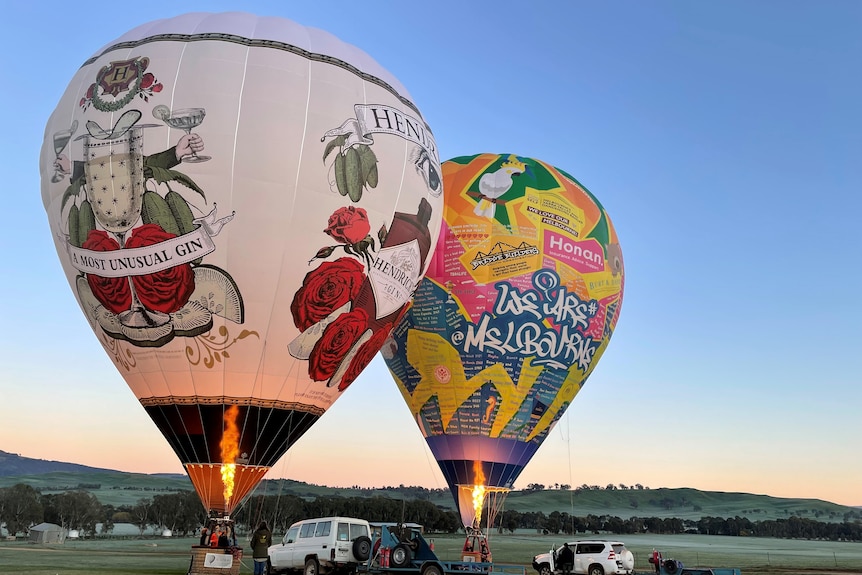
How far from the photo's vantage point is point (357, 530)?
751 inches

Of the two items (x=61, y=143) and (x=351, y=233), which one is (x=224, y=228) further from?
(x=61, y=143)

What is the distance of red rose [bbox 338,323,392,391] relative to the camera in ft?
67.5

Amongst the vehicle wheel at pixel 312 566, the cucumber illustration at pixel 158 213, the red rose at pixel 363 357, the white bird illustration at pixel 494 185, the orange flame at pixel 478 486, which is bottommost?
the vehicle wheel at pixel 312 566

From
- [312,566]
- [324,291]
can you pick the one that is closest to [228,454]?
[312,566]

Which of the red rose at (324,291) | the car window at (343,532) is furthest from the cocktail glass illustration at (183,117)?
the car window at (343,532)

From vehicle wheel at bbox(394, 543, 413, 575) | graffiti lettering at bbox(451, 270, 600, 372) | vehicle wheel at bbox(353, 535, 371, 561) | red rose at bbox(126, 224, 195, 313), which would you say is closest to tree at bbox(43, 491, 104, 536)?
graffiti lettering at bbox(451, 270, 600, 372)

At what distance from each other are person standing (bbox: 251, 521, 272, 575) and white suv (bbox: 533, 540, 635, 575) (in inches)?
357

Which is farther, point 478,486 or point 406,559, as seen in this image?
point 478,486

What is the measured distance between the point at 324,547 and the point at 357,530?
3.04 feet

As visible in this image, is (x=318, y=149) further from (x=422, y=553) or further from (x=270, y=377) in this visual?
(x=422, y=553)

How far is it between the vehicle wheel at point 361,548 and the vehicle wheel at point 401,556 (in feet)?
1.91

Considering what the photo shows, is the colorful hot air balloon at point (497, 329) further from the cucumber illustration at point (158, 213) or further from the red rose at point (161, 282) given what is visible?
the cucumber illustration at point (158, 213)

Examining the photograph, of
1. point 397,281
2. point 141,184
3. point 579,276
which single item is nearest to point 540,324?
point 579,276

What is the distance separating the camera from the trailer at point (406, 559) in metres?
18.8
